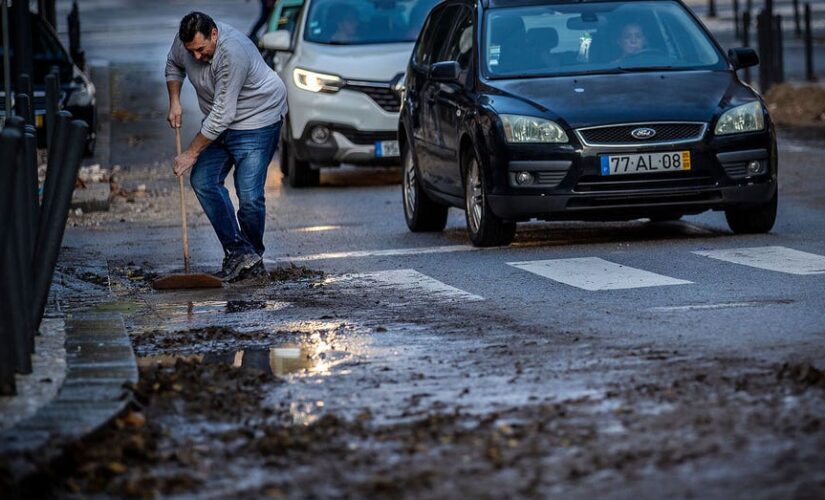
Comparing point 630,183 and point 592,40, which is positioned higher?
point 592,40

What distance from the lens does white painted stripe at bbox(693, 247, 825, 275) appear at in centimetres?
1068

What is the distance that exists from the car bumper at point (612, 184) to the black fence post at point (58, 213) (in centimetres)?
413

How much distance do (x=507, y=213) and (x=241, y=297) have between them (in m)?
2.32

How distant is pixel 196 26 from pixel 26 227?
3.98 m

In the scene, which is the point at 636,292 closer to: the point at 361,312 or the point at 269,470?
the point at 361,312

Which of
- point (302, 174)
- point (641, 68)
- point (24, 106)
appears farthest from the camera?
point (302, 174)

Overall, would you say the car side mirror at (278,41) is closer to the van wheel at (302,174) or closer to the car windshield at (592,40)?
the van wheel at (302,174)

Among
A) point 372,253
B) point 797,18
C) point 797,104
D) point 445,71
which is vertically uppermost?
point 445,71

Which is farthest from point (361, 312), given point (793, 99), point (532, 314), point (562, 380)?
point (793, 99)

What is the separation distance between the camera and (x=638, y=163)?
40.3 ft

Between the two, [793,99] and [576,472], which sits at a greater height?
[576,472]

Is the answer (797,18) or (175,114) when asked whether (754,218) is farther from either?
(797,18)

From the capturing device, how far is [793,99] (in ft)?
83.8

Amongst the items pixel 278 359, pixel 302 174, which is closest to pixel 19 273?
pixel 278 359
